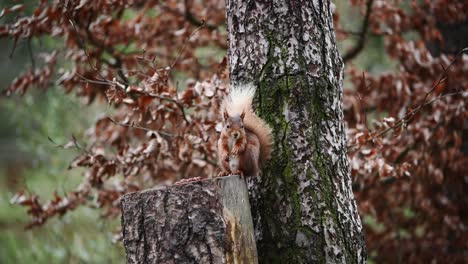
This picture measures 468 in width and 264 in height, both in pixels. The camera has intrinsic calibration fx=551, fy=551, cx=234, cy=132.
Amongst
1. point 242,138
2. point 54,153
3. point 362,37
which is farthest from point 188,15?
point 242,138

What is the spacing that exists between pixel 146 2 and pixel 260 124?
2.14 meters

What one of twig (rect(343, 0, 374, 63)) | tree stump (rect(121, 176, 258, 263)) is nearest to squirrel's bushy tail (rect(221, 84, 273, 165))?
tree stump (rect(121, 176, 258, 263))

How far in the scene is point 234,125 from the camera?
1969 mm

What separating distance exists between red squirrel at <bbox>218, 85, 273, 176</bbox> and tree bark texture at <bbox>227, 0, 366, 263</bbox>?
2.4 inches

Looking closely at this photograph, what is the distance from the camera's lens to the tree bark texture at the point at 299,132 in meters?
2.00

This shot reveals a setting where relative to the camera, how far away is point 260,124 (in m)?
2.05

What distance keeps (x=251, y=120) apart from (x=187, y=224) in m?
0.50

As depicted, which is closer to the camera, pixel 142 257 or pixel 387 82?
pixel 142 257

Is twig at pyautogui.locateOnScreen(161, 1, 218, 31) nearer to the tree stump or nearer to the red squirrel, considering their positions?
the red squirrel

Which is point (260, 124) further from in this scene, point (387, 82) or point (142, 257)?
point (387, 82)

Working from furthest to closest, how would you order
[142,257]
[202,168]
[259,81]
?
[202,168]
[259,81]
[142,257]

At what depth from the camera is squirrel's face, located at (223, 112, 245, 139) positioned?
196 cm

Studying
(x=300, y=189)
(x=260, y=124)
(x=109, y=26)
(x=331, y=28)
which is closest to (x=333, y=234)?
(x=300, y=189)

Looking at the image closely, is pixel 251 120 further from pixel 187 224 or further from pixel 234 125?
pixel 187 224
